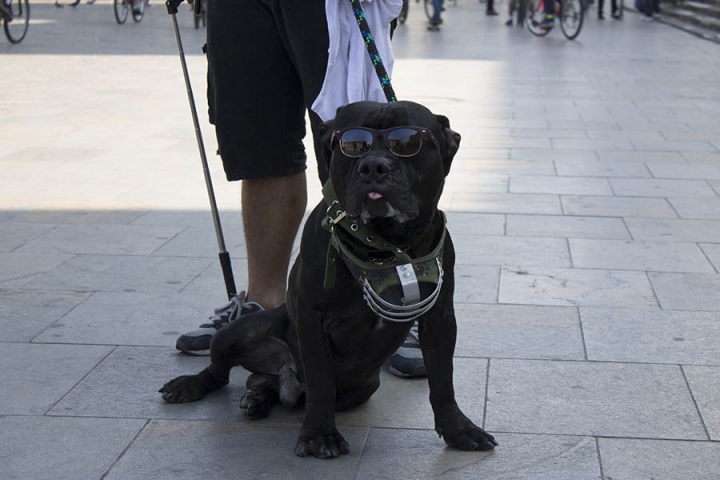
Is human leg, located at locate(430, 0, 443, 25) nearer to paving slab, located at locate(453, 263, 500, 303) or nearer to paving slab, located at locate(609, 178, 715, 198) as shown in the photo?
paving slab, located at locate(609, 178, 715, 198)

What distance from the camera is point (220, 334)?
11.0ft

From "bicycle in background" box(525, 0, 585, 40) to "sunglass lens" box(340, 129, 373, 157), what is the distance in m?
16.1

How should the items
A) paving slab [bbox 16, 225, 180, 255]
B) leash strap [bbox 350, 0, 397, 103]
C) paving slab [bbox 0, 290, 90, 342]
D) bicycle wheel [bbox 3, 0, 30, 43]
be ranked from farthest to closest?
bicycle wheel [bbox 3, 0, 30, 43], paving slab [bbox 16, 225, 180, 255], paving slab [bbox 0, 290, 90, 342], leash strap [bbox 350, 0, 397, 103]

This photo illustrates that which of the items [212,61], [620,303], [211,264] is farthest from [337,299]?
[211,264]

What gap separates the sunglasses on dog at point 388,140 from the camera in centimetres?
267

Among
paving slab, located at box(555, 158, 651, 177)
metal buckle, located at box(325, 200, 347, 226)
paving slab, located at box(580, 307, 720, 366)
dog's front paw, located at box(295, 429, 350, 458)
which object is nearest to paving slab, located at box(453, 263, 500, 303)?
paving slab, located at box(580, 307, 720, 366)

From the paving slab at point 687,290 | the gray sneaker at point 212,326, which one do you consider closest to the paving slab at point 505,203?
the paving slab at point 687,290

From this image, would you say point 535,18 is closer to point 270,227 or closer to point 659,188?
point 659,188

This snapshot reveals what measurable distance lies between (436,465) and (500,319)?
1395 millimetres

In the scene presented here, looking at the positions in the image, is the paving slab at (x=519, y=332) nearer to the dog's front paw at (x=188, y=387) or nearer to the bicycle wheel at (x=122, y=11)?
the dog's front paw at (x=188, y=387)

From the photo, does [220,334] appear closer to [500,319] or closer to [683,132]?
[500,319]

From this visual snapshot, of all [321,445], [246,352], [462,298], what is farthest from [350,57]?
[462,298]

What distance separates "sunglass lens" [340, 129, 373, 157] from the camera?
2.68 meters

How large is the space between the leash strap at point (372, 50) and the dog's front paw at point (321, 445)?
3.54 feet
